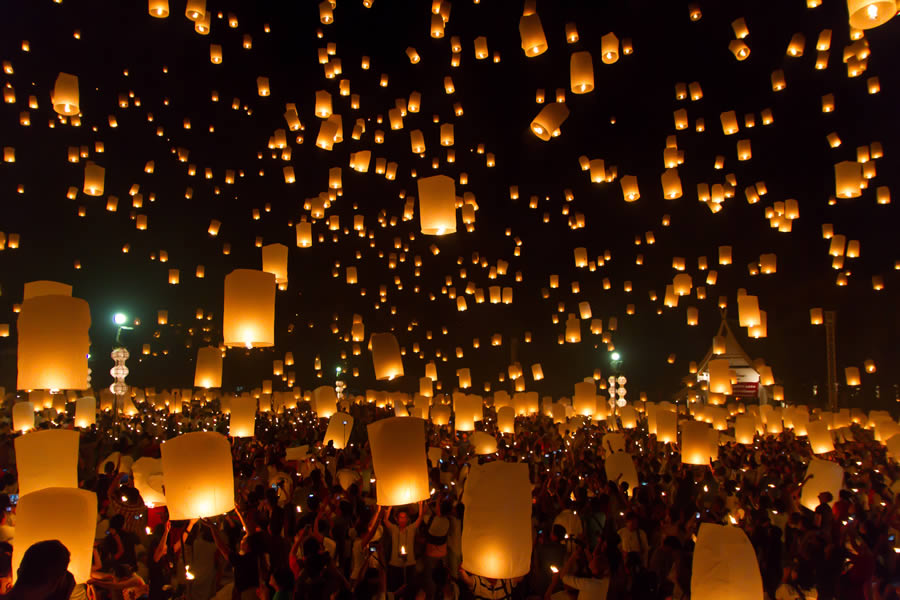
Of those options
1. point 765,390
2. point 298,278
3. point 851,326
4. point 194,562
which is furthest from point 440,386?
point 194,562

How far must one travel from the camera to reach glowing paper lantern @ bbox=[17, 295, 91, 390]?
4414 mm

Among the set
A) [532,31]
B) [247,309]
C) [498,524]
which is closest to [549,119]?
[532,31]

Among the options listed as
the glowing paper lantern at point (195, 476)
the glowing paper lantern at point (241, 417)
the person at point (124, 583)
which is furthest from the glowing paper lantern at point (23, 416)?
the glowing paper lantern at point (195, 476)

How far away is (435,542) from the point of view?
5.10 metres

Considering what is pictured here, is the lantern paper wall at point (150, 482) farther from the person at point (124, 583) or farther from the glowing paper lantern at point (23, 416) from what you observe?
the glowing paper lantern at point (23, 416)

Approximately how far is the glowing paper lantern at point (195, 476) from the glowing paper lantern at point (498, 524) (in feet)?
A: 6.07

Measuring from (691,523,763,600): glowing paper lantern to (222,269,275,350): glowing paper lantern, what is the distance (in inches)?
138

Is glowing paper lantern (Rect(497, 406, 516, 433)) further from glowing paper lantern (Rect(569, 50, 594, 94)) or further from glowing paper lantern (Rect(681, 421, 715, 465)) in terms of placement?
glowing paper lantern (Rect(569, 50, 594, 94))

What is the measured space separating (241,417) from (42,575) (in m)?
6.74

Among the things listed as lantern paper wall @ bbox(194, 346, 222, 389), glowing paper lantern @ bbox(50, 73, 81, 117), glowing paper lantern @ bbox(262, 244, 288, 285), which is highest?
glowing paper lantern @ bbox(50, 73, 81, 117)

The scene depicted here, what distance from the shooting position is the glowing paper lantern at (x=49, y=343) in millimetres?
4414

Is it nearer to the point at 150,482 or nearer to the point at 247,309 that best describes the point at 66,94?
the point at 247,309

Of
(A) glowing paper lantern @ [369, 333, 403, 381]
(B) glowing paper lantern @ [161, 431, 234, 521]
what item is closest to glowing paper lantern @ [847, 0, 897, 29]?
(A) glowing paper lantern @ [369, 333, 403, 381]

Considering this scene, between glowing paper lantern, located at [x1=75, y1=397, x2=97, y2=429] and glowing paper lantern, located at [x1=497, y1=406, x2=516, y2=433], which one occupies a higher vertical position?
glowing paper lantern, located at [x1=75, y1=397, x2=97, y2=429]
